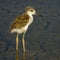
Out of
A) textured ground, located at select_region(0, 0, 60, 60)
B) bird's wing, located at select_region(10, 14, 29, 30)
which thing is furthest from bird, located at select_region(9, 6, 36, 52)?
textured ground, located at select_region(0, 0, 60, 60)

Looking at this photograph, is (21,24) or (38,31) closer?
(21,24)

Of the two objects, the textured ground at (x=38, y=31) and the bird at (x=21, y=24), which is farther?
the textured ground at (x=38, y=31)

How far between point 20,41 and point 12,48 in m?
0.73

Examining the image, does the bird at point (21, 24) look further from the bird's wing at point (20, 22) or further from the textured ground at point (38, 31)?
the textured ground at point (38, 31)

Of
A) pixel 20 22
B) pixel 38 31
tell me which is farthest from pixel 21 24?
pixel 38 31

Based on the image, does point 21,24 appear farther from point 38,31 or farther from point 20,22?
point 38,31

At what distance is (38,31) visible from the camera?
46.0ft

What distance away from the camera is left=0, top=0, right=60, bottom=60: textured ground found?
11519 mm

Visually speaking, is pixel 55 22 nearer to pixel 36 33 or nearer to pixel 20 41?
pixel 36 33

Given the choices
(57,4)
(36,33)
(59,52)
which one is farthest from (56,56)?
(57,4)

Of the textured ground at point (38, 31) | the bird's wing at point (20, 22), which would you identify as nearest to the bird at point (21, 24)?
the bird's wing at point (20, 22)

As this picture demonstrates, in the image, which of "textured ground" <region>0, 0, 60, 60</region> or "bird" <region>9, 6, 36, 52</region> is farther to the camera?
"textured ground" <region>0, 0, 60, 60</region>

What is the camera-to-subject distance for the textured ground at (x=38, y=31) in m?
11.5

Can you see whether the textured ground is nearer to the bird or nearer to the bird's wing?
the bird
